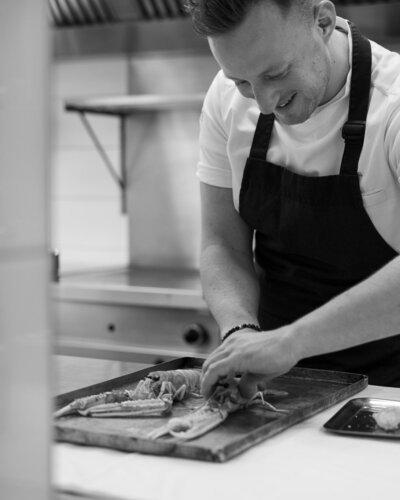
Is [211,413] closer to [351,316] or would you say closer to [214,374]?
[214,374]

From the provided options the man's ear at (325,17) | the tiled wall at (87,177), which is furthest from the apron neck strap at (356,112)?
the tiled wall at (87,177)

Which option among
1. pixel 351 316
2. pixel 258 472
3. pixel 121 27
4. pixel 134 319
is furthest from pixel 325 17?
pixel 121 27

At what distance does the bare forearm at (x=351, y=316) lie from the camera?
1.54 meters

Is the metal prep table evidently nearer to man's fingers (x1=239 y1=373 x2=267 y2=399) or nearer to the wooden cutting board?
the wooden cutting board

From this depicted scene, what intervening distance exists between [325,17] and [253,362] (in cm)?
73

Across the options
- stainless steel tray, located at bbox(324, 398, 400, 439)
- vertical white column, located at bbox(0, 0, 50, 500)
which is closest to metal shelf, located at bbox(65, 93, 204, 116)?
stainless steel tray, located at bbox(324, 398, 400, 439)

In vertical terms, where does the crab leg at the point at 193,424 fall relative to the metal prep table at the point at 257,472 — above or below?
above

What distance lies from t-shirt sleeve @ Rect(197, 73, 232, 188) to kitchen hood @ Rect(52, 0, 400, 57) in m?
1.26

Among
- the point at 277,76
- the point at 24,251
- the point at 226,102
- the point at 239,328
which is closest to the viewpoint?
the point at 24,251

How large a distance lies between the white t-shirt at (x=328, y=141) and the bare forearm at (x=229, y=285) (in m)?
0.13

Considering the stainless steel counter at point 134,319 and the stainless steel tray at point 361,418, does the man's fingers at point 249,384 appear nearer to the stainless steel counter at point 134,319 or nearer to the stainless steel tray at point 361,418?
the stainless steel tray at point 361,418

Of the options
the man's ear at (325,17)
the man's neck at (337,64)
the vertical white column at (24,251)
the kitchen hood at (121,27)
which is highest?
the kitchen hood at (121,27)

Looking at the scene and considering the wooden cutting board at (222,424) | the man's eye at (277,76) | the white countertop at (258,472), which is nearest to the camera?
the white countertop at (258,472)

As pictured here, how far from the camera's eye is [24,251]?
71cm
